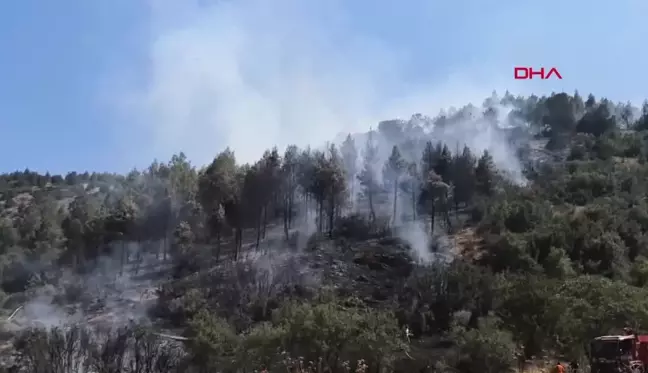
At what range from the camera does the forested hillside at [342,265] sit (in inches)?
1651

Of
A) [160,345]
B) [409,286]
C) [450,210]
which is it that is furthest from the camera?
[450,210]

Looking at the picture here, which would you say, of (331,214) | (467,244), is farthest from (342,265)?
(467,244)

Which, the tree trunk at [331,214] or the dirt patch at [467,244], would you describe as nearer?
the dirt patch at [467,244]

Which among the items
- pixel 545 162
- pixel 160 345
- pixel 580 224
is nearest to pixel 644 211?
pixel 580 224

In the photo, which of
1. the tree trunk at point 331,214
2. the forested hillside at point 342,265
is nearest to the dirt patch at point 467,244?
the forested hillside at point 342,265

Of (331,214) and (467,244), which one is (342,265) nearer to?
(331,214)

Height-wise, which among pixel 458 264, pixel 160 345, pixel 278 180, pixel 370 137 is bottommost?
pixel 160 345

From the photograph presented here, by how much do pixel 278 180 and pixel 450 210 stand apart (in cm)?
2093

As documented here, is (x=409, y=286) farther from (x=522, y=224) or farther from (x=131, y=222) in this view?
(x=131, y=222)

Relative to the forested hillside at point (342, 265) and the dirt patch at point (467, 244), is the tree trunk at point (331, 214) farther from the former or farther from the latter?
the dirt patch at point (467, 244)

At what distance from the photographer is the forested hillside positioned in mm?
41938

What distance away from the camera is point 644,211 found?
2879 inches

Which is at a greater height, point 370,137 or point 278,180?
point 370,137

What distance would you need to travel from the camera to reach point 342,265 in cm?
6794
